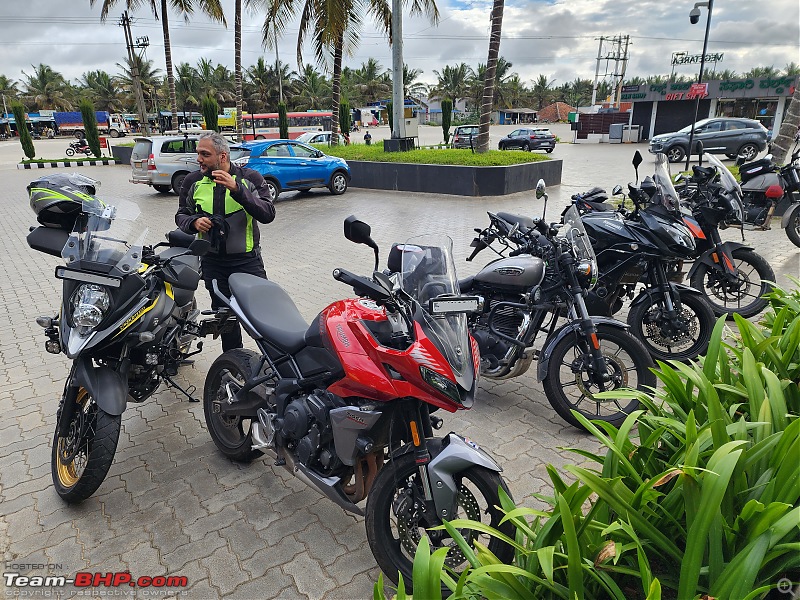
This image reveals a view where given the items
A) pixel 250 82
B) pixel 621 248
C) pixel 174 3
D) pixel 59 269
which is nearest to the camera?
pixel 59 269

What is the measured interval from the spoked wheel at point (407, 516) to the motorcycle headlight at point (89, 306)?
1.59 meters

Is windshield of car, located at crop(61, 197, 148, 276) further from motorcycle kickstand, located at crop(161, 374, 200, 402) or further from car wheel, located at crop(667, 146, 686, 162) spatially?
car wheel, located at crop(667, 146, 686, 162)

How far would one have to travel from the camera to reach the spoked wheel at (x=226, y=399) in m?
3.10

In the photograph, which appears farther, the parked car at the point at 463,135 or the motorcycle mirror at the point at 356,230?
the parked car at the point at 463,135

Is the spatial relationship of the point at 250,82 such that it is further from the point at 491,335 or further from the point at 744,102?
the point at 491,335

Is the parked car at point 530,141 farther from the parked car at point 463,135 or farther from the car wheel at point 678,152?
the car wheel at point 678,152

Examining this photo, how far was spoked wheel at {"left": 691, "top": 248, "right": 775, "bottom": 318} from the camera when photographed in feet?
16.6

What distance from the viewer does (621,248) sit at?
432 cm

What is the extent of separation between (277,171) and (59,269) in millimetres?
11366

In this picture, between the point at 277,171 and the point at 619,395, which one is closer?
the point at 619,395

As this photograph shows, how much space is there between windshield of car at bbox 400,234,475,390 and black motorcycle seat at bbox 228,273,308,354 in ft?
2.34

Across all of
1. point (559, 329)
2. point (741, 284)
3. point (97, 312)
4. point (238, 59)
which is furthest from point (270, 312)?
point (238, 59)

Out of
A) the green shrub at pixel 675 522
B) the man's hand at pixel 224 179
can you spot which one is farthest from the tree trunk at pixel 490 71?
the green shrub at pixel 675 522

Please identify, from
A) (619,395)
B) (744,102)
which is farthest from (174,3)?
(744,102)
